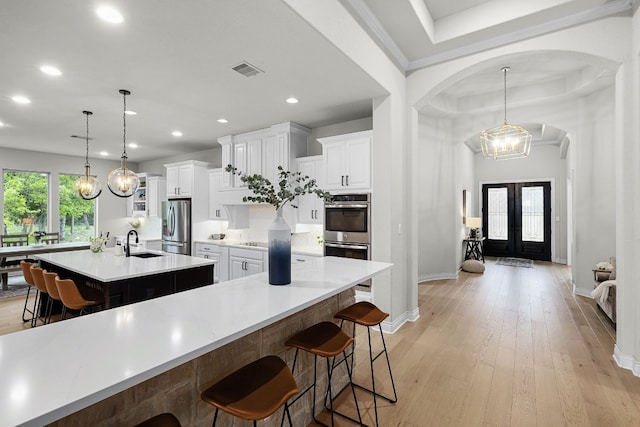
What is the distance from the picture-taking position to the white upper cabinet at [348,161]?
394cm

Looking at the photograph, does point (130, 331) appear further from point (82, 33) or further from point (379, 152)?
point (379, 152)

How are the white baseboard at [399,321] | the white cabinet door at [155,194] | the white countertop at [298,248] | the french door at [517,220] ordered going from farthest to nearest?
the french door at [517,220]
the white cabinet door at [155,194]
the white countertop at [298,248]
the white baseboard at [399,321]

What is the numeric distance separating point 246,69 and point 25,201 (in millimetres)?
6949

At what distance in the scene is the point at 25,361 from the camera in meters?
0.95

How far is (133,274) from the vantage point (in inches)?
116

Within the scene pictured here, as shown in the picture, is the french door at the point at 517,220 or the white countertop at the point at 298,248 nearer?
the white countertop at the point at 298,248

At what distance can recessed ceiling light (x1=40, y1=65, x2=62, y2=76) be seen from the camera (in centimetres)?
296

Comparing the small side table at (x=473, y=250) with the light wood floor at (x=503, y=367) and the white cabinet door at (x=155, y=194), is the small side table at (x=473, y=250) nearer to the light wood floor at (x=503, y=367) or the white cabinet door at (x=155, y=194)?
the light wood floor at (x=503, y=367)

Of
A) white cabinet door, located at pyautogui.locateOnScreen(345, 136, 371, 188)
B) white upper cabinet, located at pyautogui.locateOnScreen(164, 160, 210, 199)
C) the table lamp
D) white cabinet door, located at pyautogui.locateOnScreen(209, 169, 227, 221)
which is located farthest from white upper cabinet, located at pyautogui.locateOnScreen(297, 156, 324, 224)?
the table lamp

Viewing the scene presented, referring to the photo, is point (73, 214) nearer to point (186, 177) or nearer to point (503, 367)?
point (186, 177)

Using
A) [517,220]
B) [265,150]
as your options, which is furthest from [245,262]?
[517,220]

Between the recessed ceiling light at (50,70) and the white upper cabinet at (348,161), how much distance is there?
2.88 meters

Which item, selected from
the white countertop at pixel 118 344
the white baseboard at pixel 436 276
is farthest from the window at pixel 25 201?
the white baseboard at pixel 436 276


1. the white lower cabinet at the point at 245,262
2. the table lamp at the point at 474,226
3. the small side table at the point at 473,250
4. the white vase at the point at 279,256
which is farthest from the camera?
the small side table at the point at 473,250
